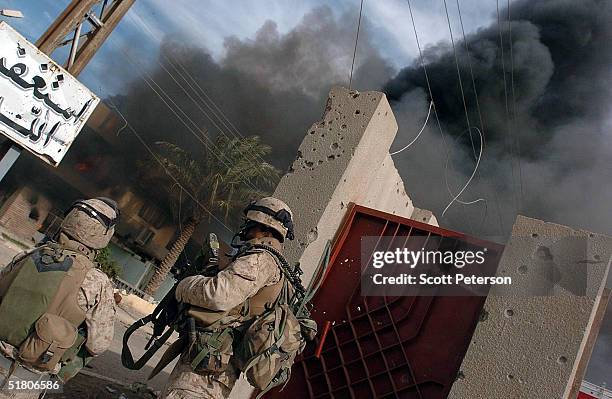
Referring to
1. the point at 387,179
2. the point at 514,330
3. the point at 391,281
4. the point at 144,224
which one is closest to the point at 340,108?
the point at 387,179

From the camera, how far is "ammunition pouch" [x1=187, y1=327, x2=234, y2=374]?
2.30 metres

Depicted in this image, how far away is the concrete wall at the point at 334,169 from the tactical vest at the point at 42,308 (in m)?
1.49

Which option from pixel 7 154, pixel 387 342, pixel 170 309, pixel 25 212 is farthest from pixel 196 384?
pixel 25 212

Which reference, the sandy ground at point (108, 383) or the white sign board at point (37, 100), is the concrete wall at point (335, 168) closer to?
the sandy ground at point (108, 383)

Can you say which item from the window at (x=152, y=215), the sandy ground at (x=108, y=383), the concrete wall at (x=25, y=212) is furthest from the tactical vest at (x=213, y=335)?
the window at (x=152, y=215)

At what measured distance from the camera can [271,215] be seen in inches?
104

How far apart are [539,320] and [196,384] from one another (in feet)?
6.22

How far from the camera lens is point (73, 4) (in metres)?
4.63

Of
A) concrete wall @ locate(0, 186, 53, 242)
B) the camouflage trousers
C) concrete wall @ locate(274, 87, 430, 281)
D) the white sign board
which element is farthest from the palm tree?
the camouflage trousers

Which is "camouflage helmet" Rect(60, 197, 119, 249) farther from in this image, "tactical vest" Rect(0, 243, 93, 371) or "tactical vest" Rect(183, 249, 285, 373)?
"tactical vest" Rect(183, 249, 285, 373)

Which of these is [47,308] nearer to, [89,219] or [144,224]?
[89,219]

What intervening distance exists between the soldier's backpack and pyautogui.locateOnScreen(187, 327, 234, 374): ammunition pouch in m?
0.07

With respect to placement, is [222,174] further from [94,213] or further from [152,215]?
[94,213]

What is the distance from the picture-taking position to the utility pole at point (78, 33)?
408 cm
